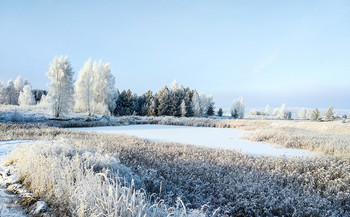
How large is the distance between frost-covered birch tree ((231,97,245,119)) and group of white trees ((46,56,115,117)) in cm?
5497

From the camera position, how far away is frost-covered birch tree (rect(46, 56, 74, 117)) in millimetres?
21197

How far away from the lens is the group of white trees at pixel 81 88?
21453 millimetres

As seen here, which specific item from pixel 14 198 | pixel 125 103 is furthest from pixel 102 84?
pixel 14 198

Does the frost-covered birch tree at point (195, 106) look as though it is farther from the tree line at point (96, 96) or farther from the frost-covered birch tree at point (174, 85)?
the frost-covered birch tree at point (174, 85)

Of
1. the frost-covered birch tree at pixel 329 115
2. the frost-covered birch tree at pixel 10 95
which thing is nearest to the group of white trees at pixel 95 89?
the frost-covered birch tree at pixel 10 95

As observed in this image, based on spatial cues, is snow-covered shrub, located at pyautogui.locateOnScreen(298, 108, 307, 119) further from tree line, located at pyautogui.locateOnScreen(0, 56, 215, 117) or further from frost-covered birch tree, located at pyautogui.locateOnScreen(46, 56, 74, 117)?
frost-covered birch tree, located at pyautogui.locateOnScreen(46, 56, 74, 117)

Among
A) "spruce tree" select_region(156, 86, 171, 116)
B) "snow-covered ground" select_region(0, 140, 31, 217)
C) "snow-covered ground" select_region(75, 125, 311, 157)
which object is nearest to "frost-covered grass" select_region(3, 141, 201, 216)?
"snow-covered ground" select_region(0, 140, 31, 217)

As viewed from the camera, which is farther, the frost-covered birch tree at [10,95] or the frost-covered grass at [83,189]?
the frost-covered birch tree at [10,95]

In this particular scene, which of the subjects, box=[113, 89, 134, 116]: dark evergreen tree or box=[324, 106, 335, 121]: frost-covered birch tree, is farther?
box=[324, 106, 335, 121]: frost-covered birch tree

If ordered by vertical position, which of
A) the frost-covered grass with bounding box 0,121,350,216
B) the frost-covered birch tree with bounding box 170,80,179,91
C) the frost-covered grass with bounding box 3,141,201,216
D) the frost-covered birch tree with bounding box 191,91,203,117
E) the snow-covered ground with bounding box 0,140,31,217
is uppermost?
the frost-covered birch tree with bounding box 170,80,179,91

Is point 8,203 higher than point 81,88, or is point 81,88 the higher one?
point 81,88

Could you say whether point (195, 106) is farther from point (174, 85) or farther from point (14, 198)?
point (14, 198)

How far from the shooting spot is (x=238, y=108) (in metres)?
76.1

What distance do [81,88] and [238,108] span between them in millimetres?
62080
